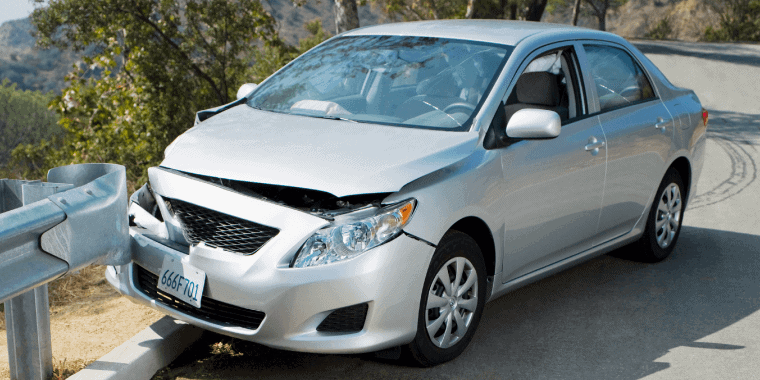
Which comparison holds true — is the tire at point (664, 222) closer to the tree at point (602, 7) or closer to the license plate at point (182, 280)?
the license plate at point (182, 280)

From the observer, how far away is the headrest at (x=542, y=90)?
4887mm

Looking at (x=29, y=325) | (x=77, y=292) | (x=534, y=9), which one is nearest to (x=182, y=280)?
(x=29, y=325)

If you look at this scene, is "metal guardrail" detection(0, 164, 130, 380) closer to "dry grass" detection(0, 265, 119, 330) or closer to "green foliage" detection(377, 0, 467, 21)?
"dry grass" detection(0, 265, 119, 330)

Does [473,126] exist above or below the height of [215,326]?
above

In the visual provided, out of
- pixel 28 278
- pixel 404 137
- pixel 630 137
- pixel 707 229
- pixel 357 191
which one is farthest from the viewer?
pixel 707 229

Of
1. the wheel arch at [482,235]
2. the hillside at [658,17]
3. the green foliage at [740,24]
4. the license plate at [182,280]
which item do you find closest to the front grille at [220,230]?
the license plate at [182,280]

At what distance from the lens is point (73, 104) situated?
11695mm

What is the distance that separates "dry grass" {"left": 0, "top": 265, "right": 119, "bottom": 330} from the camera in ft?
16.8

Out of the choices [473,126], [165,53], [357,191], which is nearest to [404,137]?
[473,126]

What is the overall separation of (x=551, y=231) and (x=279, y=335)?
1.92 m

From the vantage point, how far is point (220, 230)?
3.63 metres

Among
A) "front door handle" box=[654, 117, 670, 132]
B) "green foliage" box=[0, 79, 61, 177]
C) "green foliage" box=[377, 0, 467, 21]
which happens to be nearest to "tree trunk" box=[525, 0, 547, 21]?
"green foliage" box=[377, 0, 467, 21]

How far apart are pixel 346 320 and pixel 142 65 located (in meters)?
8.84

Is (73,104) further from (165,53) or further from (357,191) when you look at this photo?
(357,191)
